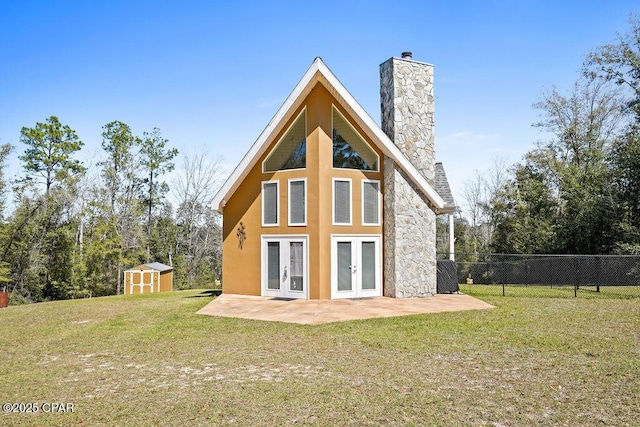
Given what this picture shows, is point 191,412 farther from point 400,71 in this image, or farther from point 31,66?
point 31,66

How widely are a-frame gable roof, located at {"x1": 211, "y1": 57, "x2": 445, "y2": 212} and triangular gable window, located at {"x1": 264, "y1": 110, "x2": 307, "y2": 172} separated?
0.33 m

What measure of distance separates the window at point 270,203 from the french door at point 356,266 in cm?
216

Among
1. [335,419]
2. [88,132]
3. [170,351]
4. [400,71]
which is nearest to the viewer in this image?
[335,419]

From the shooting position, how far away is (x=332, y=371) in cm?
647

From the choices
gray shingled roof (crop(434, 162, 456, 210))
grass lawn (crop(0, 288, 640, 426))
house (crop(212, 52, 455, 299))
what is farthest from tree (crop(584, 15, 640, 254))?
grass lawn (crop(0, 288, 640, 426))

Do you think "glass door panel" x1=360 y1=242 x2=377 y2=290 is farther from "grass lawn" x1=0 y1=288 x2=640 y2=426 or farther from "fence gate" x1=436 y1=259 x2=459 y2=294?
"grass lawn" x1=0 y1=288 x2=640 y2=426

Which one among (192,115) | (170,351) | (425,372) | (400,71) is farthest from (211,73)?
(425,372)

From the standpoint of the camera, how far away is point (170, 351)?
25.5 ft

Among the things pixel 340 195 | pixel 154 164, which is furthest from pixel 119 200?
pixel 340 195

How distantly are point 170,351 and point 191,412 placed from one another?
10.4 feet

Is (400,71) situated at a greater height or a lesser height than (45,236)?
greater

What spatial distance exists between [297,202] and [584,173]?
18.6 metres

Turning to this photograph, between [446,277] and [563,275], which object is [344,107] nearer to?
[446,277]

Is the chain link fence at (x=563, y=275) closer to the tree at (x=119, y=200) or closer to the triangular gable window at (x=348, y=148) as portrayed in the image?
the triangular gable window at (x=348, y=148)
